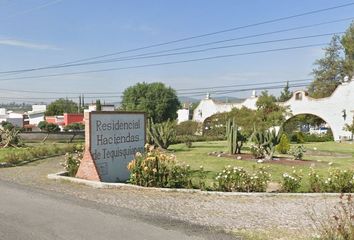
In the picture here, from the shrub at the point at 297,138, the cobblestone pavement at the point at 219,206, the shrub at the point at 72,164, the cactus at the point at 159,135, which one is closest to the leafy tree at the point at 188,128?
the shrub at the point at 297,138

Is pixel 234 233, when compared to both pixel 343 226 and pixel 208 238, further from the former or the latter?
pixel 343 226

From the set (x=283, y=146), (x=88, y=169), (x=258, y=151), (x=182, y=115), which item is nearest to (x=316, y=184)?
(x=88, y=169)

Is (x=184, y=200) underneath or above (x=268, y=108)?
underneath

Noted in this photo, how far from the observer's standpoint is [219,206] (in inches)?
361

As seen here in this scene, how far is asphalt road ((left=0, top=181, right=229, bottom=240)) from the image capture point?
6.73 meters

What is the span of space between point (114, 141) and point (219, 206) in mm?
5521

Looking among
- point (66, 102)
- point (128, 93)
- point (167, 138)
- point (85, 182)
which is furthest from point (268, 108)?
point (66, 102)

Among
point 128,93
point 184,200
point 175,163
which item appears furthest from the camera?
point 128,93

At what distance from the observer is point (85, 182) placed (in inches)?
476

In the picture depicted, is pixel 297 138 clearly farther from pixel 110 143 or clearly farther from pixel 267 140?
pixel 110 143

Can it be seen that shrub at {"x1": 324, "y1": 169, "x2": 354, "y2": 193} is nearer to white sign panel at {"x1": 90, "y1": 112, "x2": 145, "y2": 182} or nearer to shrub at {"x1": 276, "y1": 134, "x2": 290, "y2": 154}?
white sign panel at {"x1": 90, "y1": 112, "x2": 145, "y2": 182}

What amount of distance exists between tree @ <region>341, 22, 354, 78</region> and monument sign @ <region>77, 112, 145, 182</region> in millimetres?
51340

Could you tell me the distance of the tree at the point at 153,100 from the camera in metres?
78.0

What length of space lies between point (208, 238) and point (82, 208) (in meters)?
3.19
